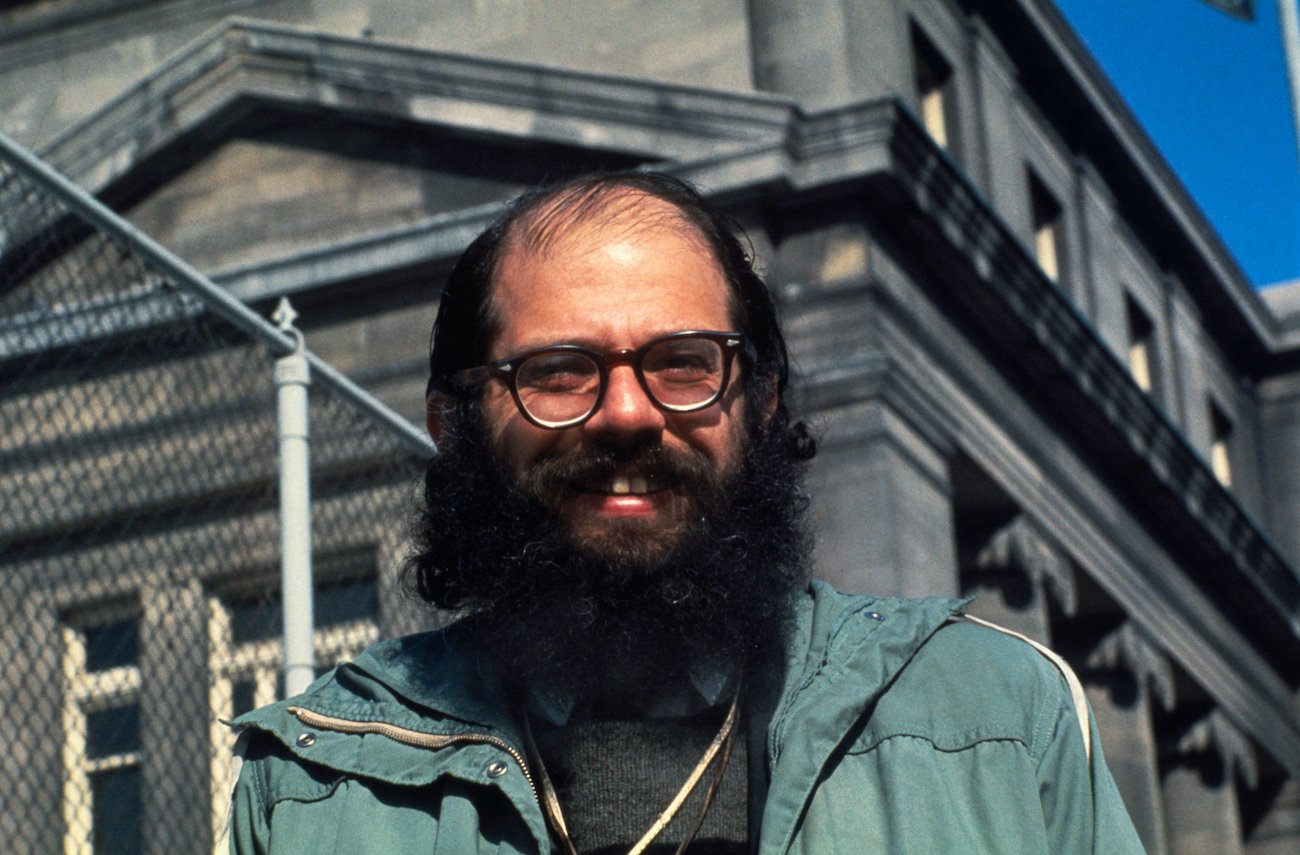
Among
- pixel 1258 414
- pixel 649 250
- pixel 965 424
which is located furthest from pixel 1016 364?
pixel 649 250

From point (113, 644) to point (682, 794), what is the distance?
10117mm

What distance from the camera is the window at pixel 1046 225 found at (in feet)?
82.0

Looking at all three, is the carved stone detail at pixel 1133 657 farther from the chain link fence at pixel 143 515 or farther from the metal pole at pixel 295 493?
the metal pole at pixel 295 493

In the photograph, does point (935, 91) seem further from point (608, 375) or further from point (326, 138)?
point (608, 375)

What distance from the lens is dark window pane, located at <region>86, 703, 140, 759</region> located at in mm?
12000

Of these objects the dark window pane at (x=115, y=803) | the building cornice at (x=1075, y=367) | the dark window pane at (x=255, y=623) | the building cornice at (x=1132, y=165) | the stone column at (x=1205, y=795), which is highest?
the building cornice at (x=1132, y=165)

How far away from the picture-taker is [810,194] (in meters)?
17.3

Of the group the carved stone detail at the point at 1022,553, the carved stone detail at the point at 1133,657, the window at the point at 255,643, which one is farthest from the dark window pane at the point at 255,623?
the carved stone detail at the point at 1133,657

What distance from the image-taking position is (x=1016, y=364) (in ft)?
68.8

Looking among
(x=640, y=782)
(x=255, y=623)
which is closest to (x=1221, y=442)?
(x=255, y=623)

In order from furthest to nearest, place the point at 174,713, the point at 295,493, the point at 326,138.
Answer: the point at 326,138 < the point at 174,713 < the point at 295,493

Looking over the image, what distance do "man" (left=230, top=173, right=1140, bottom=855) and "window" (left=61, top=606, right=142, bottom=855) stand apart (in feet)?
23.3

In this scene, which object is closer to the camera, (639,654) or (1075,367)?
(639,654)

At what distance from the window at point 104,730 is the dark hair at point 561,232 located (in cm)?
699
